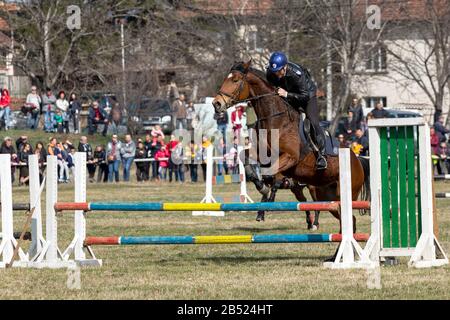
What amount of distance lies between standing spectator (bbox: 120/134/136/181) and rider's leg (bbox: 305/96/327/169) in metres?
18.5

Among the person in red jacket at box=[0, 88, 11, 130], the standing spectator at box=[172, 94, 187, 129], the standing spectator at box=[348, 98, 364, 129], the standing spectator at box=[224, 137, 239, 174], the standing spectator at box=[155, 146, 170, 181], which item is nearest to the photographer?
the standing spectator at box=[224, 137, 239, 174]

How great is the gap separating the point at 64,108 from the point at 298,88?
80.4ft

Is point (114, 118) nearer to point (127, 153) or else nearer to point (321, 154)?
point (127, 153)

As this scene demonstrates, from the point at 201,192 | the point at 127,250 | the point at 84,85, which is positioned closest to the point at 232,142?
the point at 201,192

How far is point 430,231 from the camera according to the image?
11.4m

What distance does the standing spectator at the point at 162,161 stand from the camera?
31703 mm

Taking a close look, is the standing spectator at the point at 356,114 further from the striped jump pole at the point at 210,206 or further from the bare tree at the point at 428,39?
the striped jump pole at the point at 210,206

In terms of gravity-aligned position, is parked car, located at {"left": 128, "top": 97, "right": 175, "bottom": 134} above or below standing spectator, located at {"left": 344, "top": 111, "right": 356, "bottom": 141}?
above

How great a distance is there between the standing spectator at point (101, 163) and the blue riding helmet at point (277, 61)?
19.1m

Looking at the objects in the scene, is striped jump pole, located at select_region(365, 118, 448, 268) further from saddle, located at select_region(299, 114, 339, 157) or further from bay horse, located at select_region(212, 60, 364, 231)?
saddle, located at select_region(299, 114, 339, 157)

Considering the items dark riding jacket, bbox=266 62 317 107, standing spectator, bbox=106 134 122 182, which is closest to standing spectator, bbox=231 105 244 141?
standing spectator, bbox=106 134 122 182

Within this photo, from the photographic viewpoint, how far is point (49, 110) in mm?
36312

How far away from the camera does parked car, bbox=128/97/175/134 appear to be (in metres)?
39.6

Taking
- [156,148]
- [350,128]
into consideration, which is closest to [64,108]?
[156,148]
